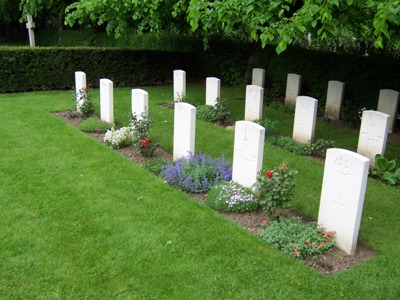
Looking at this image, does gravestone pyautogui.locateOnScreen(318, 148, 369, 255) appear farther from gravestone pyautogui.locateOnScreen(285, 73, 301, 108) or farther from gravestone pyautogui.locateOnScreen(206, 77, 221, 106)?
gravestone pyautogui.locateOnScreen(285, 73, 301, 108)

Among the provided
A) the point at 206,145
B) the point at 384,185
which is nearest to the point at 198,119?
the point at 206,145

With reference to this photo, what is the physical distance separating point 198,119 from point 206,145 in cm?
223

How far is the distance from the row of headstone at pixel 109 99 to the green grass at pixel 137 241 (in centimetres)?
105

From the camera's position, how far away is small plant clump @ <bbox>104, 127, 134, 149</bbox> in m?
7.79

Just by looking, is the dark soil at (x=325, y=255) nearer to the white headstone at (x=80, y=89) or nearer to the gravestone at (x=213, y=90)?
the white headstone at (x=80, y=89)

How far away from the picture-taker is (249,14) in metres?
7.36

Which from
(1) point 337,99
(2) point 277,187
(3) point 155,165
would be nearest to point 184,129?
(3) point 155,165

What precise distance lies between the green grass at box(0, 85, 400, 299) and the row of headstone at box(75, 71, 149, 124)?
1047 mm

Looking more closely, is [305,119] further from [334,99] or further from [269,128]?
[334,99]

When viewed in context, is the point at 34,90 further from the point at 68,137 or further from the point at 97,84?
the point at 68,137

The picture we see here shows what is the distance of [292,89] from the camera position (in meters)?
11.7

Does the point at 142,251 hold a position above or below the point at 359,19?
below

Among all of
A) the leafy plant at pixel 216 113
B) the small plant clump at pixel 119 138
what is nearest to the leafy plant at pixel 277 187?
the small plant clump at pixel 119 138

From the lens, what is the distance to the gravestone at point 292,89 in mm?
11508
